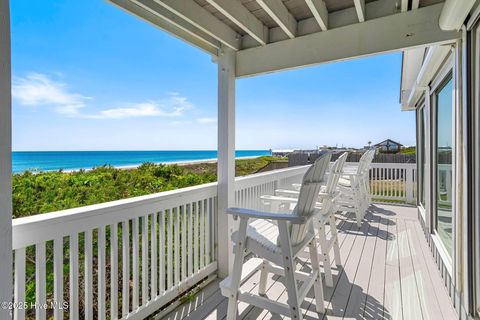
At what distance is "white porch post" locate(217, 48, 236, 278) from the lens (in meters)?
2.70

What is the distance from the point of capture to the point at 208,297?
2.39 metres

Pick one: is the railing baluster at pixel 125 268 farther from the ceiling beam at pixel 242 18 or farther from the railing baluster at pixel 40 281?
the ceiling beam at pixel 242 18

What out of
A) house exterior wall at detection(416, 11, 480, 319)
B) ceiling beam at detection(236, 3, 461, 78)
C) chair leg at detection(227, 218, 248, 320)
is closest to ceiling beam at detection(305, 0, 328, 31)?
ceiling beam at detection(236, 3, 461, 78)

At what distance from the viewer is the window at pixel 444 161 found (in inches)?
100

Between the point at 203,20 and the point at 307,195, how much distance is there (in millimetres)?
1671

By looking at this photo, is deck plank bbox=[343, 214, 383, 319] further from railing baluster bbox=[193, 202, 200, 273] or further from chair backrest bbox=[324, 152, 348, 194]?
railing baluster bbox=[193, 202, 200, 273]

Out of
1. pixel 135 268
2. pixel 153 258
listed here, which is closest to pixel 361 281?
pixel 153 258

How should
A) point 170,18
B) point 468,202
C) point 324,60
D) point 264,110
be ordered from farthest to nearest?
point 264,110 < point 324,60 < point 170,18 < point 468,202

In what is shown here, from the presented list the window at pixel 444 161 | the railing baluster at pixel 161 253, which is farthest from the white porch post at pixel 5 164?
the window at pixel 444 161

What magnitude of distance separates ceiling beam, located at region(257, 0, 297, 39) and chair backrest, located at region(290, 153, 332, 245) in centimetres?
118

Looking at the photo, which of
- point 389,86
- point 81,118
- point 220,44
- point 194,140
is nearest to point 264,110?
point 194,140

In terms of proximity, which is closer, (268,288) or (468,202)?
(468,202)

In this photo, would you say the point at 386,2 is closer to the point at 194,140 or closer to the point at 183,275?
the point at 183,275

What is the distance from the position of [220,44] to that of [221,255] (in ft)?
7.17
